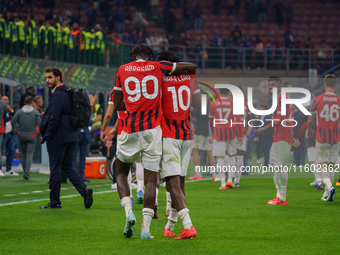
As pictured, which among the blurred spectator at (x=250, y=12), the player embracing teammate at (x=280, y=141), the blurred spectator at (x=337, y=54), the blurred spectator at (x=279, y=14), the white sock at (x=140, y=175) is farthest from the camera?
the blurred spectator at (x=250, y=12)

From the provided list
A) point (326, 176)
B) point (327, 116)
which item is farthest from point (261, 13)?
point (326, 176)

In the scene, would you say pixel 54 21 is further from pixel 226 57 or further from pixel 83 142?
pixel 83 142

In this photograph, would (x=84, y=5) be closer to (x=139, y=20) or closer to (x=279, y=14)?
(x=139, y=20)

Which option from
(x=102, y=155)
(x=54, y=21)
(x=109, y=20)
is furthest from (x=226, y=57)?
(x=102, y=155)

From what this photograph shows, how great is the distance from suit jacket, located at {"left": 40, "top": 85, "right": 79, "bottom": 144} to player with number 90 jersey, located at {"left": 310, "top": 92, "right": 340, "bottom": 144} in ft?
12.7

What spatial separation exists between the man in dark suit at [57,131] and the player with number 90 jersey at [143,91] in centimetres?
Result: 316

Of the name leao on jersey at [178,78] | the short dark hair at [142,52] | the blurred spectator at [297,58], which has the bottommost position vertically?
the blurred spectator at [297,58]

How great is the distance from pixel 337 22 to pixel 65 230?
1252 inches

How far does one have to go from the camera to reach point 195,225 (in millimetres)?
8375

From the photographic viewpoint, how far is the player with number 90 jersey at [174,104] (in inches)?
285

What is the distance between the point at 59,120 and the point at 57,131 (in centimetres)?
16

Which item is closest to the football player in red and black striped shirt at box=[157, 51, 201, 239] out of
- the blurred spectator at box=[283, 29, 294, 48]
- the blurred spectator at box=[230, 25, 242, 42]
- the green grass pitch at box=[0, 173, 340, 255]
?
the green grass pitch at box=[0, 173, 340, 255]

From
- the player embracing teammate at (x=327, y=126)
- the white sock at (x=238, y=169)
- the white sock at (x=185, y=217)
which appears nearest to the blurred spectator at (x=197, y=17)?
the white sock at (x=238, y=169)

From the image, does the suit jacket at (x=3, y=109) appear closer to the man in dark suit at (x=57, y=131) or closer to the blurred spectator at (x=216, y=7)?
the man in dark suit at (x=57, y=131)
